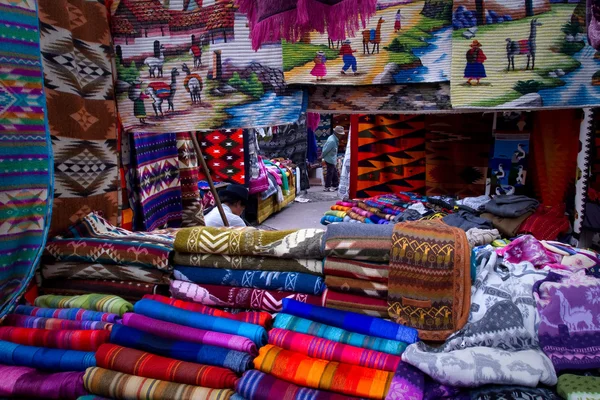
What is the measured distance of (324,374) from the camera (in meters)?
1.17

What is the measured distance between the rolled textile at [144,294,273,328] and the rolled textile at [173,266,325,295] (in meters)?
0.09

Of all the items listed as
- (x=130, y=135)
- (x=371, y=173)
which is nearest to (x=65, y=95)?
(x=130, y=135)

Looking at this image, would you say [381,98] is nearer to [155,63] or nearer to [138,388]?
[155,63]

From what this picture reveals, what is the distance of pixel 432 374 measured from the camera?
1102 millimetres

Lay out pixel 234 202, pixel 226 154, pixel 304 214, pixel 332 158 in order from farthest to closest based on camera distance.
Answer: pixel 332 158
pixel 304 214
pixel 226 154
pixel 234 202

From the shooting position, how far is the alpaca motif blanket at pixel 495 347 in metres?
1.07

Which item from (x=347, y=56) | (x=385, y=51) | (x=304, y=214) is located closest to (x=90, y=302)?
(x=347, y=56)

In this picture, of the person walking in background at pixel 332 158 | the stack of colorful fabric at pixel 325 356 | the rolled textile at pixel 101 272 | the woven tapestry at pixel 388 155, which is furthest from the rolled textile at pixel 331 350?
the person walking in background at pixel 332 158

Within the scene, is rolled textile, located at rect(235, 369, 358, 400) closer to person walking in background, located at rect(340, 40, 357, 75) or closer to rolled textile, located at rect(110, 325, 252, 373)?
rolled textile, located at rect(110, 325, 252, 373)

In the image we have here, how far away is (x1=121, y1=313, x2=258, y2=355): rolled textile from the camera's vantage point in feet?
4.21

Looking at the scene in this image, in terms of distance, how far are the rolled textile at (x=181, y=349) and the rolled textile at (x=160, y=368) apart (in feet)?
0.07

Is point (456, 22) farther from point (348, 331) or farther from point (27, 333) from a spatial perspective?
point (27, 333)

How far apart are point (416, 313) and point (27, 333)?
1340 millimetres

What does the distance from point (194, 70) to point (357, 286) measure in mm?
1230
